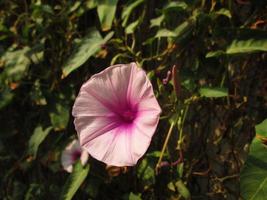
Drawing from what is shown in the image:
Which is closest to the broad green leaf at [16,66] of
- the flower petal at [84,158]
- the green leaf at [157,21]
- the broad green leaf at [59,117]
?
the broad green leaf at [59,117]

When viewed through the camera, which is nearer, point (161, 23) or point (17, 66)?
point (161, 23)

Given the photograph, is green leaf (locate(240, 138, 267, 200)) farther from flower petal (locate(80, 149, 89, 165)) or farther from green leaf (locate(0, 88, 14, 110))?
green leaf (locate(0, 88, 14, 110))

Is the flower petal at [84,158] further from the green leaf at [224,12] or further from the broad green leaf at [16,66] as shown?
the green leaf at [224,12]

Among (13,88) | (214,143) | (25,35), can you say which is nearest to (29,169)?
(13,88)

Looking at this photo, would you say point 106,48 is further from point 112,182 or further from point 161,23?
point 112,182

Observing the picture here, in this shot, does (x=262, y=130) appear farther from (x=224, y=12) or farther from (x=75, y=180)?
(x=75, y=180)

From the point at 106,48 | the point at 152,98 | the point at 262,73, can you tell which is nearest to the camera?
the point at 152,98
